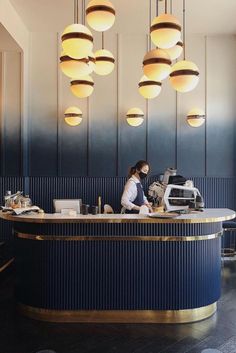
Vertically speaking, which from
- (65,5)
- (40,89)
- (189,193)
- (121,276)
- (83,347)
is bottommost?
(83,347)

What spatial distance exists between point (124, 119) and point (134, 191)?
2.24 meters

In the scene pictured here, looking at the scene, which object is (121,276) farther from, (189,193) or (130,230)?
(189,193)

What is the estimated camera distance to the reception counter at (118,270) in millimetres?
3961

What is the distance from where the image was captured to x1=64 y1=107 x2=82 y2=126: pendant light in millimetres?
6777

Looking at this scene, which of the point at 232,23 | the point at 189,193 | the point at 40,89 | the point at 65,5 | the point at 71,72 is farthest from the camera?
the point at 40,89

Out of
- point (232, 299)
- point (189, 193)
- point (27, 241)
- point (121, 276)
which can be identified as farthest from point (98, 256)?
point (232, 299)

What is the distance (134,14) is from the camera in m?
6.15

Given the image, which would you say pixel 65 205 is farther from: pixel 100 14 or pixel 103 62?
pixel 100 14

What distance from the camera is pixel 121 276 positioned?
13.1 feet

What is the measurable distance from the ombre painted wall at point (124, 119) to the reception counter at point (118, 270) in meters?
3.15

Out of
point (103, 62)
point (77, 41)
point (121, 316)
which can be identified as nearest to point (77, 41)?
point (77, 41)

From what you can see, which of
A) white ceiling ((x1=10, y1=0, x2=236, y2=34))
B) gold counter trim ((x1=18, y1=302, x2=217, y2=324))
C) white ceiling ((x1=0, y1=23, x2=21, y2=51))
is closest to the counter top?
gold counter trim ((x1=18, y1=302, x2=217, y2=324))

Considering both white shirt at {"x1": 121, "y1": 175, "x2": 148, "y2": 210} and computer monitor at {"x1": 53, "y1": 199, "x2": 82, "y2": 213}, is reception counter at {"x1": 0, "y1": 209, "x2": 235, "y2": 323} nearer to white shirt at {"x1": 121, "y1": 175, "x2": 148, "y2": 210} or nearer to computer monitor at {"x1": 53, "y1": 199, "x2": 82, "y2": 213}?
computer monitor at {"x1": 53, "y1": 199, "x2": 82, "y2": 213}

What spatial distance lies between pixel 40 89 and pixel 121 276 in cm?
428
